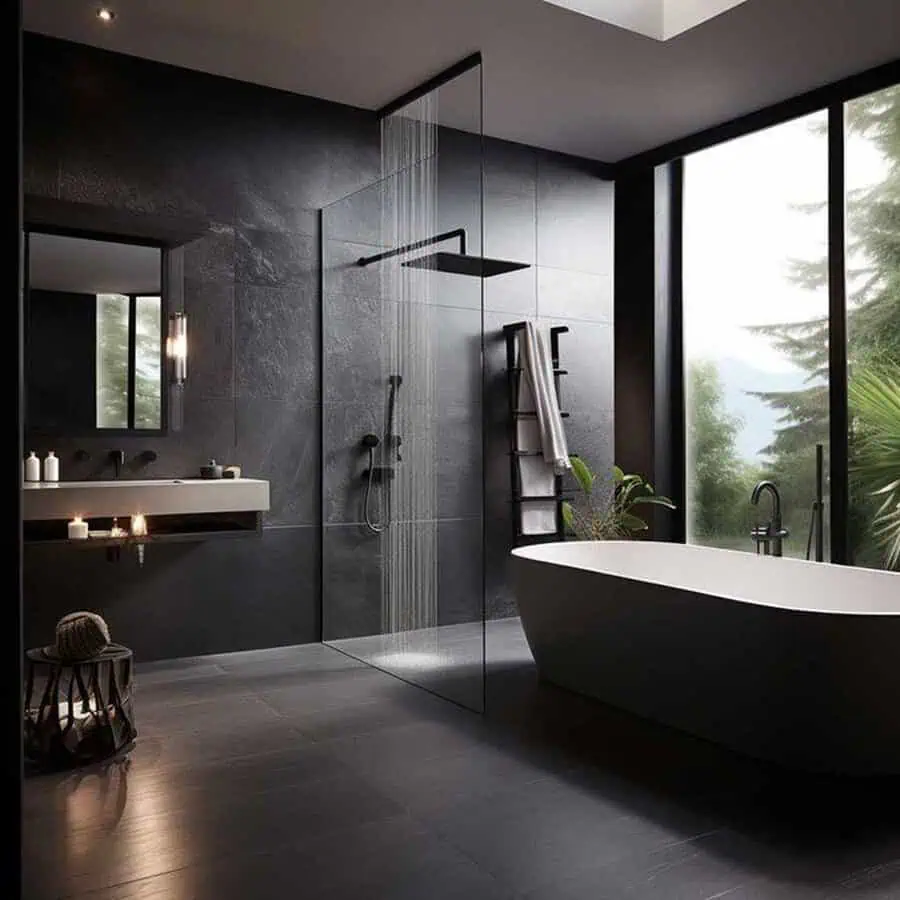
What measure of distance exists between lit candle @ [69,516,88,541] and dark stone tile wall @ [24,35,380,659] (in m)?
0.24

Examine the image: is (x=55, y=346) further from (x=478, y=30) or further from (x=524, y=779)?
(x=524, y=779)

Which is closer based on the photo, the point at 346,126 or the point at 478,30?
the point at 478,30

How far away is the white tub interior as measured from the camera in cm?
350

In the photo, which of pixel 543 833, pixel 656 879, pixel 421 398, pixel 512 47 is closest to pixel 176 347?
pixel 421 398

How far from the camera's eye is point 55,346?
13.7 feet

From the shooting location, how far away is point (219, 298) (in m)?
4.66

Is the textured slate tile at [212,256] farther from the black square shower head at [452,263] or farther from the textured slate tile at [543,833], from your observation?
the textured slate tile at [543,833]

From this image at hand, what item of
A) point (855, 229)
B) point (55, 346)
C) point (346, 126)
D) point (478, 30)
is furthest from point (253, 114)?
point (855, 229)

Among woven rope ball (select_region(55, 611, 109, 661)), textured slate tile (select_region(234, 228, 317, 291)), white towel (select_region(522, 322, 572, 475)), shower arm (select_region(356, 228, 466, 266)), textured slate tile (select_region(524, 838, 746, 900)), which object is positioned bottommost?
textured slate tile (select_region(524, 838, 746, 900))

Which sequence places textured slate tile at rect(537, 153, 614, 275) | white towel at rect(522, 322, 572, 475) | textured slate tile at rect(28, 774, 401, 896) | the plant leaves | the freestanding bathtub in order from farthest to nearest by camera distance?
textured slate tile at rect(537, 153, 614, 275), the plant leaves, white towel at rect(522, 322, 572, 475), the freestanding bathtub, textured slate tile at rect(28, 774, 401, 896)

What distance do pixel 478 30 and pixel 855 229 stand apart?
2174mm

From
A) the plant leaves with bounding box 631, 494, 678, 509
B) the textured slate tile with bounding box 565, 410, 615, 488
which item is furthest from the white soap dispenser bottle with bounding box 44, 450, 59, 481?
the plant leaves with bounding box 631, 494, 678, 509

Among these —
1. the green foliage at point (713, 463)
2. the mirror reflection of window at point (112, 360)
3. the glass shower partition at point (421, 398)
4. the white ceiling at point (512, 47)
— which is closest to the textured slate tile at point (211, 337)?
the mirror reflection of window at point (112, 360)

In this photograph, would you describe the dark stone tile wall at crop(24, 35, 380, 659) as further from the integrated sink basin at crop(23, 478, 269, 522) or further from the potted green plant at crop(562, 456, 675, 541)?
the potted green plant at crop(562, 456, 675, 541)
